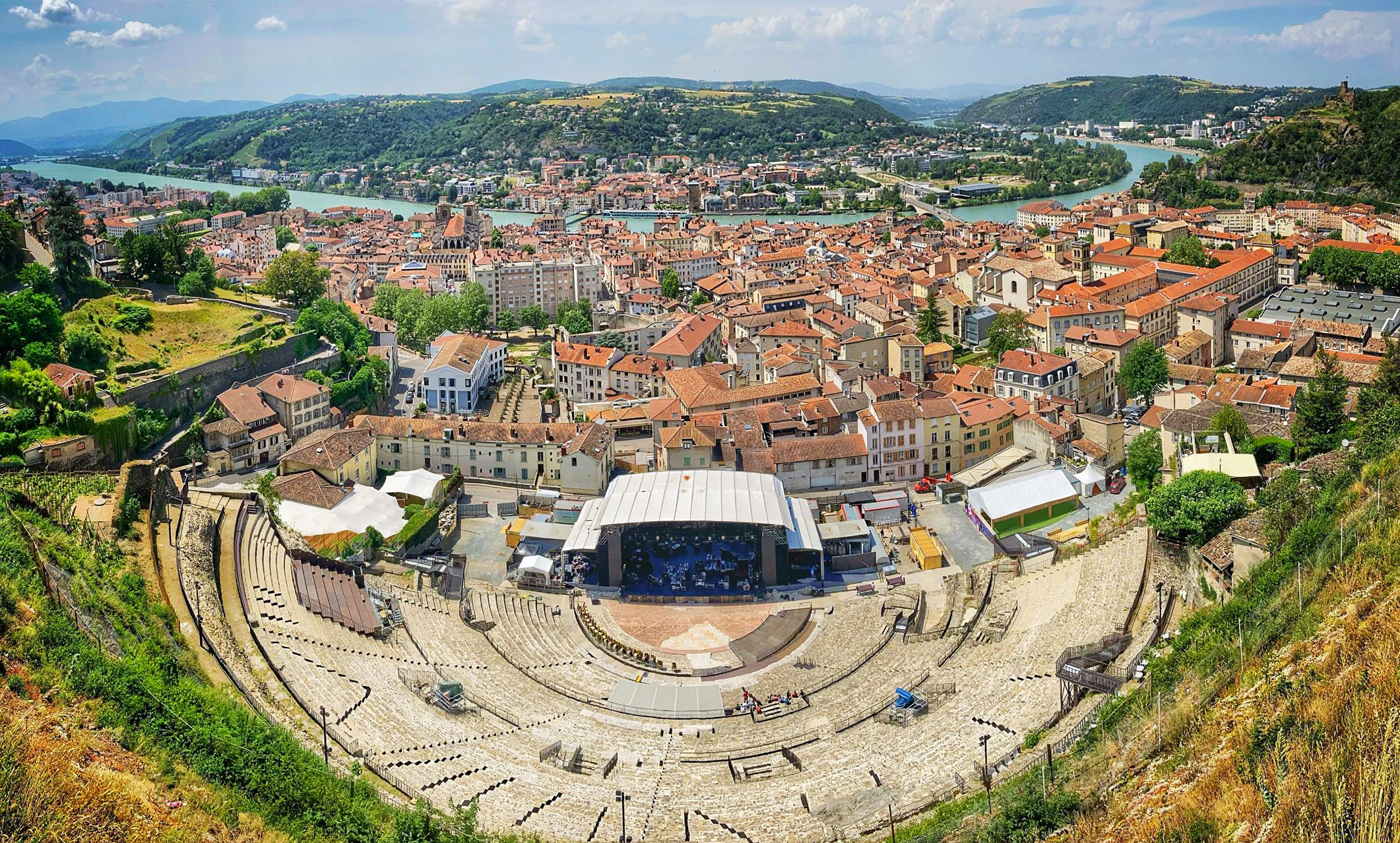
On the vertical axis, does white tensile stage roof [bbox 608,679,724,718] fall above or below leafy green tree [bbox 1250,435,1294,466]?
below

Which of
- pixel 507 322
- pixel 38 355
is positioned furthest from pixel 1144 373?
pixel 38 355

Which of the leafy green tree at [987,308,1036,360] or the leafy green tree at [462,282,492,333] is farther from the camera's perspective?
the leafy green tree at [462,282,492,333]

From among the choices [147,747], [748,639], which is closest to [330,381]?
[748,639]

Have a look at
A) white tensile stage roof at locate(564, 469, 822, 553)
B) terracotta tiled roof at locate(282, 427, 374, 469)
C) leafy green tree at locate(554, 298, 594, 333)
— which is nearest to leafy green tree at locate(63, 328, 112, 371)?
terracotta tiled roof at locate(282, 427, 374, 469)

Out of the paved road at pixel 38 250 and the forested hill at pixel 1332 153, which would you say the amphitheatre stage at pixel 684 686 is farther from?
the forested hill at pixel 1332 153

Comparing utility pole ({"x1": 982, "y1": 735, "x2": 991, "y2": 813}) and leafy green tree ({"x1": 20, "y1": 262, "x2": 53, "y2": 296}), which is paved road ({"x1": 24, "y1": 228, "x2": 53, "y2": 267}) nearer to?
leafy green tree ({"x1": 20, "y1": 262, "x2": 53, "y2": 296})

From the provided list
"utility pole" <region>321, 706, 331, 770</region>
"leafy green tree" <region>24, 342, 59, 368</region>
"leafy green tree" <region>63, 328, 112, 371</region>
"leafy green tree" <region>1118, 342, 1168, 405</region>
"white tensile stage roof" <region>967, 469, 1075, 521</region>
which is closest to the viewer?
"utility pole" <region>321, 706, 331, 770</region>
